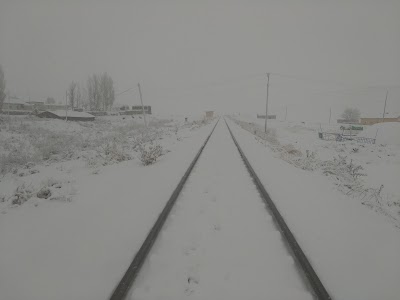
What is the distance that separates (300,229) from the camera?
399 cm

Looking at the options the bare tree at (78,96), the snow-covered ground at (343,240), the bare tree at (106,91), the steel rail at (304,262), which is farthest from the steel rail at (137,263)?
the bare tree at (78,96)

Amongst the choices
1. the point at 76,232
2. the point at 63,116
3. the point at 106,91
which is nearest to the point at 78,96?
the point at 106,91

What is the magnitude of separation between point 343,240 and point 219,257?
6.83 feet

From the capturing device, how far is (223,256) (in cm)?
314

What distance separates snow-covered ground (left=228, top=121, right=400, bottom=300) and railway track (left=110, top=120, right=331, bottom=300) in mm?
307

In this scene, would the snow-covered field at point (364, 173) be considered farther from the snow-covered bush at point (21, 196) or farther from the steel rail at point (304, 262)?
the snow-covered bush at point (21, 196)

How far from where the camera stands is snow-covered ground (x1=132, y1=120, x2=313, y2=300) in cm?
257

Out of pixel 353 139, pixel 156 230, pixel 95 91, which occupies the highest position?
pixel 95 91

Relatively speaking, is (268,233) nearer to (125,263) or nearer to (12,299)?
(125,263)

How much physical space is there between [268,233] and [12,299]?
3323 mm

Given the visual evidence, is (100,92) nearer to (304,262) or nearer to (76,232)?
(76,232)

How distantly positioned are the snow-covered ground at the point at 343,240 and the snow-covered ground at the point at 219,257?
16.5 inches

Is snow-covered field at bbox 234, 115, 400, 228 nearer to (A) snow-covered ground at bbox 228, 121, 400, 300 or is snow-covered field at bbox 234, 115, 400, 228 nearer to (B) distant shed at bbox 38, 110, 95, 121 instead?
(A) snow-covered ground at bbox 228, 121, 400, 300

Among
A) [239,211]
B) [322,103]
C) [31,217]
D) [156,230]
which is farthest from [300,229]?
[322,103]
